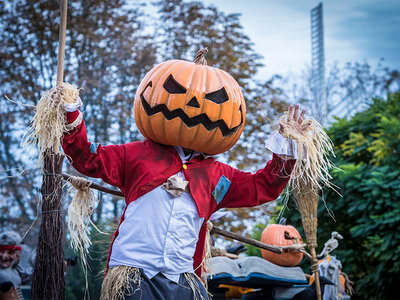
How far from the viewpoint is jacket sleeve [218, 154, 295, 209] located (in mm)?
3127

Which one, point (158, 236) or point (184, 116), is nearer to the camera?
point (158, 236)

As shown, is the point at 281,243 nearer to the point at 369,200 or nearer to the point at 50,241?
the point at 369,200

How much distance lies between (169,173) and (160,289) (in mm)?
692

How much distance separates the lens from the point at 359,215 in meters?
7.83

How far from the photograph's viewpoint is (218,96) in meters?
2.97

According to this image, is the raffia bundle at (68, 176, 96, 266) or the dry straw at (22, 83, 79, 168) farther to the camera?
the raffia bundle at (68, 176, 96, 266)

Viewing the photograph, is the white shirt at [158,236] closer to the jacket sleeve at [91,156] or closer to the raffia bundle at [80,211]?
the jacket sleeve at [91,156]

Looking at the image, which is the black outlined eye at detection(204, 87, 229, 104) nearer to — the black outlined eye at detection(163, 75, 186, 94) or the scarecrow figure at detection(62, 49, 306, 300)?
the scarecrow figure at detection(62, 49, 306, 300)

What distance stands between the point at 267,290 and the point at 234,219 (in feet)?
17.2

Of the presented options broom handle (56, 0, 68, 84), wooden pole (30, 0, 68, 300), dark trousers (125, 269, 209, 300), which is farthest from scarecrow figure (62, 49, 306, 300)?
wooden pole (30, 0, 68, 300)

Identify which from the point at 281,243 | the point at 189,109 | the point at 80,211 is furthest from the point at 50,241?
the point at 281,243

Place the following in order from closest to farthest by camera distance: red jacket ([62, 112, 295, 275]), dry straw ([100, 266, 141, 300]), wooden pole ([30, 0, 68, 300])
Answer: dry straw ([100, 266, 141, 300]), red jacket ([62, 112, 295, 275]), wooden pole ([30, 0, 68, 300])

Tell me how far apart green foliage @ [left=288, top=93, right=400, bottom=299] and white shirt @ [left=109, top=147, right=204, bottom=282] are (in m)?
4.81

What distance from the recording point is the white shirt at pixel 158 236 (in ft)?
8.91
